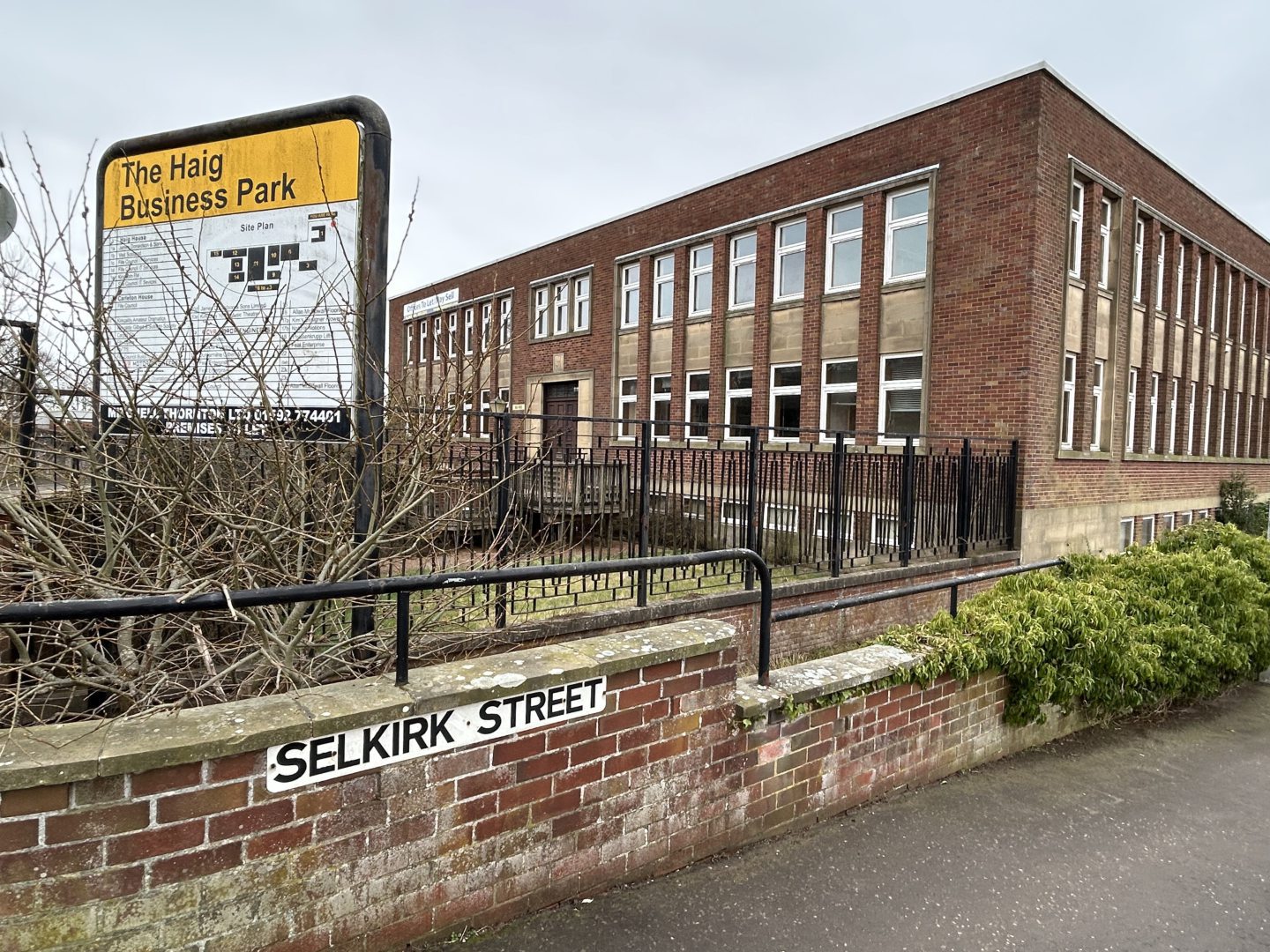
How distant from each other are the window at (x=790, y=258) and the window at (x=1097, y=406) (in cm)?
534

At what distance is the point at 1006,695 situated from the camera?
499 centimetres

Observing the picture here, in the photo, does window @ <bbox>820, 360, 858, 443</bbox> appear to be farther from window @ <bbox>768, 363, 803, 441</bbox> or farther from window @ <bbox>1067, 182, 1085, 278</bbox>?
window @ <bbox>1067, 182, 1085, 278</bbox>

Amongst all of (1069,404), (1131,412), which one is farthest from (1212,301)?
(1069,404)

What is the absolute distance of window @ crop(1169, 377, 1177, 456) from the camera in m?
15.7

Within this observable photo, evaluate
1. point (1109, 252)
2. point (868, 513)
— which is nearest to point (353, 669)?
point (868, 513)

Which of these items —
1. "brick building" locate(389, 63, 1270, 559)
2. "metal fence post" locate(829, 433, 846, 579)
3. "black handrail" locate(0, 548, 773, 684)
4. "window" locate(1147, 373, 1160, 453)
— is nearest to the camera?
"black handrail" locate(0, 548, 773, 684)

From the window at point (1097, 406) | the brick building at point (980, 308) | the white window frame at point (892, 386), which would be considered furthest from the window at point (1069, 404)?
the white window frame at point (892, 386)

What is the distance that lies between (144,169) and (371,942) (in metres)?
3.98

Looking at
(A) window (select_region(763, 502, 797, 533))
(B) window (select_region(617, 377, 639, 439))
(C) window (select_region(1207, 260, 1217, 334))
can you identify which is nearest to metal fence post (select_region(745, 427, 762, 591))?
(A) window (select_region(763, 502, 797, 533))

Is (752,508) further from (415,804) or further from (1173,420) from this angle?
(1173,420)

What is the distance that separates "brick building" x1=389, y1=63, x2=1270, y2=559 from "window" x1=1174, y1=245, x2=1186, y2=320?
0.07 m

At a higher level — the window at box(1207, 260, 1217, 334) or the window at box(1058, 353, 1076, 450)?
the window at box(1207, 260, 1217, 334)

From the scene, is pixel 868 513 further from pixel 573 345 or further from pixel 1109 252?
pixel 573 345

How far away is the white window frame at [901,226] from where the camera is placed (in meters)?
12.5
